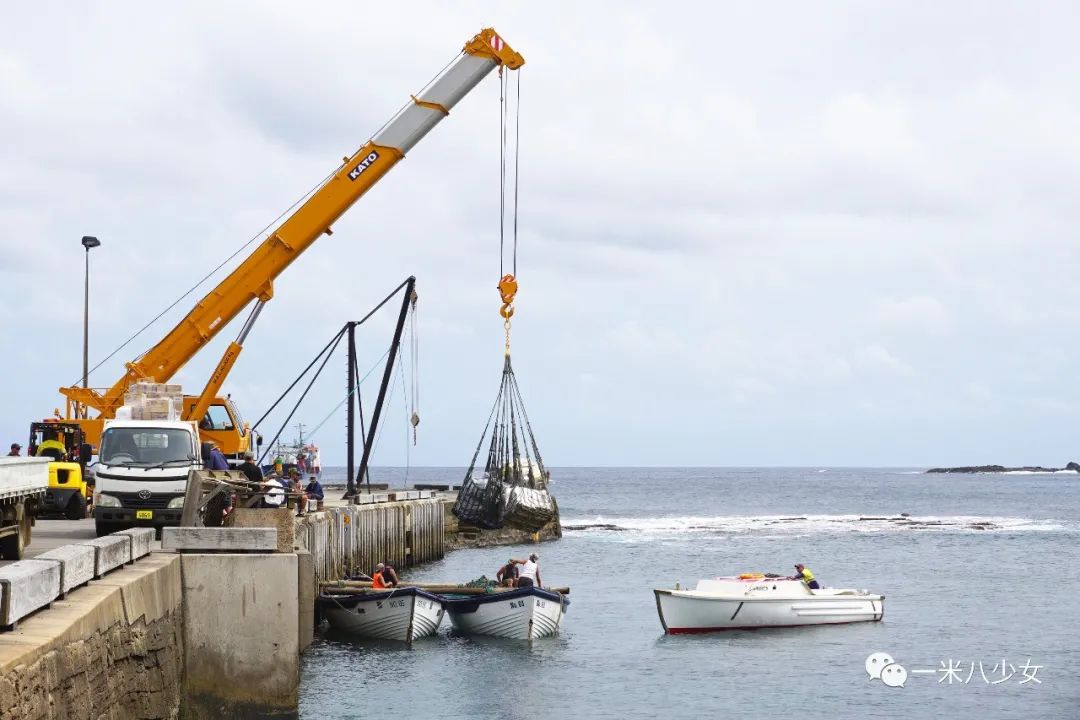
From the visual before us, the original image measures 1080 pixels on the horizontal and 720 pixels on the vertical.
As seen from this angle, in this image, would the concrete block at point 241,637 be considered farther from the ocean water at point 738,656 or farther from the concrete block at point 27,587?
the ocean water at point 738,656

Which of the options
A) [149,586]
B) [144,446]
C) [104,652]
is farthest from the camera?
[144,446]

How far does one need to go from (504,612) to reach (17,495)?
14513 mm

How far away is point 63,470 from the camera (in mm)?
32688

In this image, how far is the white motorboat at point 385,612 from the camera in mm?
30141

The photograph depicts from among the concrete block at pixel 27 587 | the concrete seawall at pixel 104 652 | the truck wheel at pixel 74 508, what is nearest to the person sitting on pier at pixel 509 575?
the truck wheel at pixel 74 508

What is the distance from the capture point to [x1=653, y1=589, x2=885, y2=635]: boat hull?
3388 centimetres

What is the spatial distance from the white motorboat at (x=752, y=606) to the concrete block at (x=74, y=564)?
21636 mm

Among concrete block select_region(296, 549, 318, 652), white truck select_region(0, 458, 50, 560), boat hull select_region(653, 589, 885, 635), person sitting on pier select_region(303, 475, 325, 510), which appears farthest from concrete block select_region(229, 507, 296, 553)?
person sitting on pier select_region(303, 475, 325, 510)

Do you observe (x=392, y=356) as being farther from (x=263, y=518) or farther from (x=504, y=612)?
(x=263, y=518)

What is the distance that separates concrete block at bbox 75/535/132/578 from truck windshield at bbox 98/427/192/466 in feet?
30.6

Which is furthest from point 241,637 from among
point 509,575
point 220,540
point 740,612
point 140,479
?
point 740,612

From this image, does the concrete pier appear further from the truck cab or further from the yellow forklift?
the yellow forklift

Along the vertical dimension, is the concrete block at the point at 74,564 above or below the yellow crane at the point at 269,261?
below

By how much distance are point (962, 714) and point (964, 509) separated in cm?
10190
